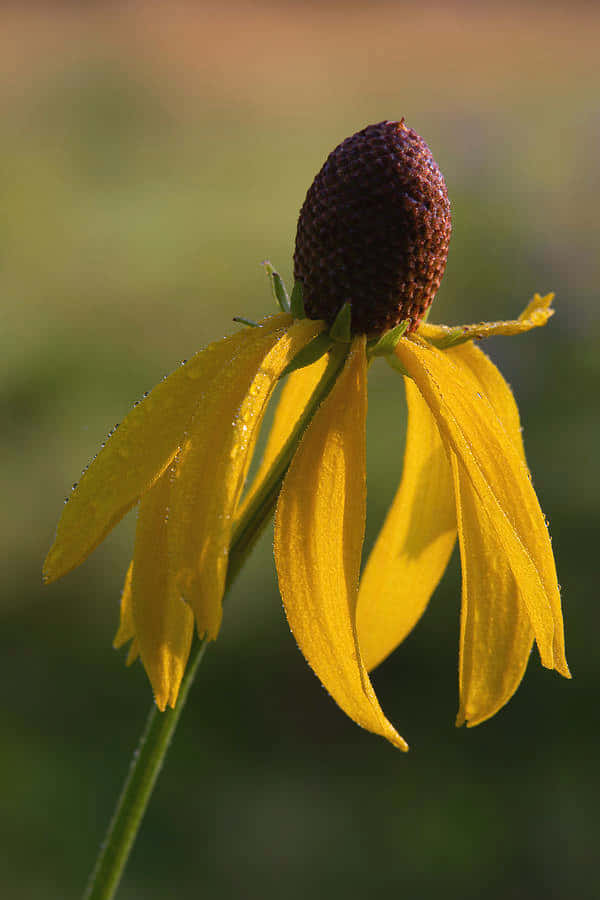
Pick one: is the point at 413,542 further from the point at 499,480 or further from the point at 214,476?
the point at 214,476

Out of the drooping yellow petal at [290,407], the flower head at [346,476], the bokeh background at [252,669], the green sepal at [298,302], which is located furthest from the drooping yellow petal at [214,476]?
the bokeh background at [252,669]

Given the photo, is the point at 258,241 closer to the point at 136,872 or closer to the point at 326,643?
the point at 136,872

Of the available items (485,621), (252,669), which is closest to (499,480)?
(485,621)

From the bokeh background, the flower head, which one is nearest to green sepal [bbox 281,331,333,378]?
the flower head

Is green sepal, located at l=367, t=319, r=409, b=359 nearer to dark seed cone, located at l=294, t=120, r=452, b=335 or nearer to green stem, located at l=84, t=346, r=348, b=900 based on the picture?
dark seed cone, located at l=294, t=120, r=452, b=335

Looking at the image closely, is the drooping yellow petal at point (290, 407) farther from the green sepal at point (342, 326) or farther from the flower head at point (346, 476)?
the green sepal at point (342, 326)

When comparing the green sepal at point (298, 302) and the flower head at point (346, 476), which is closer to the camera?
the flower head at point (346, 476)
